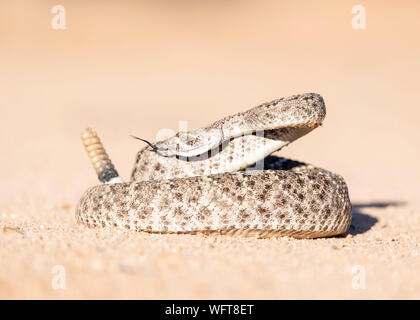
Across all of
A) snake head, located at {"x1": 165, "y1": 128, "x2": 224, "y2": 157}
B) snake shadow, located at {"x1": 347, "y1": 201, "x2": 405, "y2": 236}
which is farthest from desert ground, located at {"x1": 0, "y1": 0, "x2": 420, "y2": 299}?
snake head, located at {"x1": 165, "y1": 128, "x2": 224, "y2": 157}

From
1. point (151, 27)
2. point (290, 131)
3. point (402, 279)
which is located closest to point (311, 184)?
point (290, 131)

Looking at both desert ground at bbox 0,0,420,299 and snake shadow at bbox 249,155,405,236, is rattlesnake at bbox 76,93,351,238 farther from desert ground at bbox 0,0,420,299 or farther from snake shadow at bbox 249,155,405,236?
snake shadow at bbox 249,155,405,236

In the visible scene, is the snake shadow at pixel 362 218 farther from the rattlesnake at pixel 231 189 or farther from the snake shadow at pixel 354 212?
the rattlesnake at pixel 231 189

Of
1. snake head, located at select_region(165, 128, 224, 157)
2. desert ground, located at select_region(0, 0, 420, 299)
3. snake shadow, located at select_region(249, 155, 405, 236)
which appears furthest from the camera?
snake shadow, located at select_region(249, 155, 405, 236)

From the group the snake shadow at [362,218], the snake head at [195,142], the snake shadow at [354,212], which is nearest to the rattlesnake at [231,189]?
the snake head at [195,142]

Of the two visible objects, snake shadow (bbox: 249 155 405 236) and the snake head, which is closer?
the snake head

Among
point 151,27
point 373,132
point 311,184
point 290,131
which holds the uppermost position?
point 151,27
